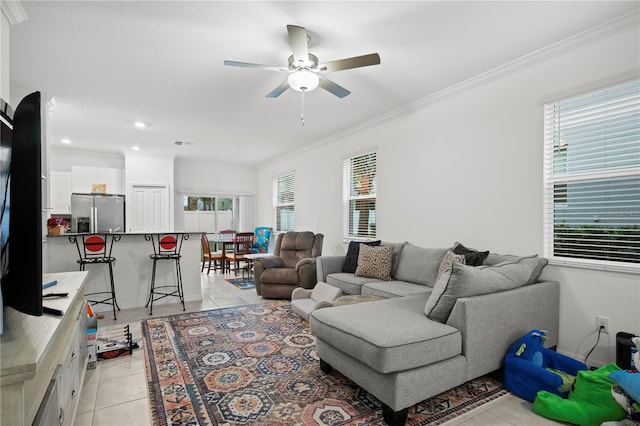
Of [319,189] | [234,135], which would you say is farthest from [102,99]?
[319,189]

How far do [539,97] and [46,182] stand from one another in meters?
5.13

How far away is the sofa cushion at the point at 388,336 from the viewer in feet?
5.92

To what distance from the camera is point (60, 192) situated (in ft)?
20.9

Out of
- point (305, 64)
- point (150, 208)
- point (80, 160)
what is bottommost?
point (150, 208)

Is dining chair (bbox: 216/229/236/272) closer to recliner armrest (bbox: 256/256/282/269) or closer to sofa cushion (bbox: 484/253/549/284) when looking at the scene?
recliner armrest (bbox: 256/256/282/269)

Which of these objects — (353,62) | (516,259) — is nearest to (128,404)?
(353,62)

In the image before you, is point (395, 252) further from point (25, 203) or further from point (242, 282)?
point (25, 203)

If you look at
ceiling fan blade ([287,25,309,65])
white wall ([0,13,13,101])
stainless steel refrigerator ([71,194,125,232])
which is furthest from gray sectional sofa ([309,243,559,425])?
stainless steel refrigerator ([71,194,125,232])

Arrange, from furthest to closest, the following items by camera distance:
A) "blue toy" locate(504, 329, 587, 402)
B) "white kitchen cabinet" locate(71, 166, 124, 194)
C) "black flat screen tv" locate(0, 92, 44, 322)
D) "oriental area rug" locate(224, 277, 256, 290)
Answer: "white kitchen cabinet" locate(71, 166, 124, 194) → "oriental area rug" locate(224, 277, 256, 290) → "blue toy" locate(504, 329, 587, 402) → "black flat screen tv" locate(0, 92, 44, 322)

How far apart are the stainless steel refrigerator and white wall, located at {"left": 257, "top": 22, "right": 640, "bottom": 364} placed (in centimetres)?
503

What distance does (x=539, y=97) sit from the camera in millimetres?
2910

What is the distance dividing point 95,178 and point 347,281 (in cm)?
584

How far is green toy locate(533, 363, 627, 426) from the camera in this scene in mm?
1825

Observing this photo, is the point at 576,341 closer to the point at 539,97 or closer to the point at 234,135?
the point at 539,97
